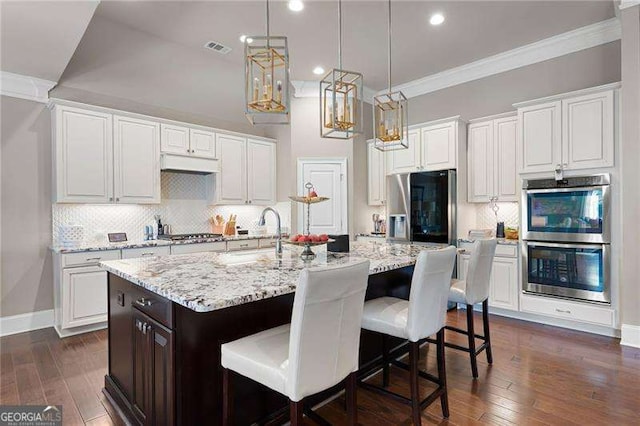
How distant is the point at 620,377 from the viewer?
2.71 metres

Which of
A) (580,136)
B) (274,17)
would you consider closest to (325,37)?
(274,17)

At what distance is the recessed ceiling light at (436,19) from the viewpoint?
3799 mm

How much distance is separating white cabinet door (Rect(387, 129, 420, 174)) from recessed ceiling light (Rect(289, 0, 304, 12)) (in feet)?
7.44

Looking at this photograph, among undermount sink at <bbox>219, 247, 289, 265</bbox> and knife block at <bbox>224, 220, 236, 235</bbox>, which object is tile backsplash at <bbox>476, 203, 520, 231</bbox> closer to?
undermount sink at <bbox>219, 247, 289, 265</bbox>

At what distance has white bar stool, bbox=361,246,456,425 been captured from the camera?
1.98m

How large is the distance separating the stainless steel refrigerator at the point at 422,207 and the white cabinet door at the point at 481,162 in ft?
1.09

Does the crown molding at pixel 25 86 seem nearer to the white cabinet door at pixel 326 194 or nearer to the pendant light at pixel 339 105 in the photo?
the white cabinet door at pixel 326 194

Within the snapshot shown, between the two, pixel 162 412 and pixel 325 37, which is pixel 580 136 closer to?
pixel 325 37

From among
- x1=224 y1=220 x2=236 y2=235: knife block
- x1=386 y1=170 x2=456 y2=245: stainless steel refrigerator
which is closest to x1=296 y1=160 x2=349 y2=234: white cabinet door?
x1=386 y1=170 x2=456 y2=245: stainless steel refrigerator

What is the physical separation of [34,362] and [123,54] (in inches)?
136

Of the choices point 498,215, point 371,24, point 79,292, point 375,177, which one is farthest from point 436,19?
point 79,292

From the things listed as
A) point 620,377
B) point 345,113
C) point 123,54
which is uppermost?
point 123,54

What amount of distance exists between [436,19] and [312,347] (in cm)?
389

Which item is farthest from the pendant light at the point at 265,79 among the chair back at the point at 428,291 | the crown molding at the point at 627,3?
the crown molding at the point at 627,3
